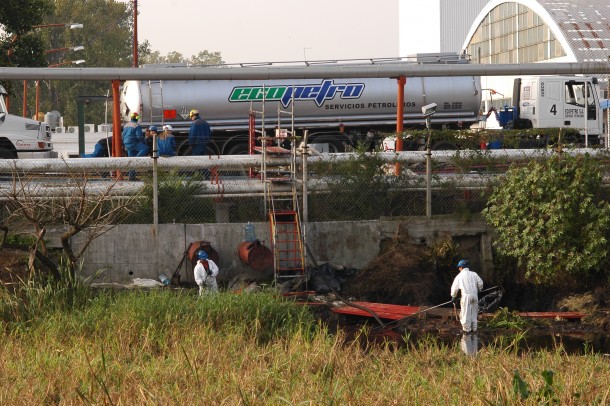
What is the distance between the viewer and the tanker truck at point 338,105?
2772 centimetres

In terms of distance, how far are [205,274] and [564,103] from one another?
17.2 metres

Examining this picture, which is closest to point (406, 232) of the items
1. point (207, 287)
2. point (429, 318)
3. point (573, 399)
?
point (429, 318)

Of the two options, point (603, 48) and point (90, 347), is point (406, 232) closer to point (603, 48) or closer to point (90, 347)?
point (90, 347)

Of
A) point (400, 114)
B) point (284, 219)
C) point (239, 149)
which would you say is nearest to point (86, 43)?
point (239, 149)

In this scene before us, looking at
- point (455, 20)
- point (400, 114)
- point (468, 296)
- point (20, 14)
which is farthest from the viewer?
point (455, 20)

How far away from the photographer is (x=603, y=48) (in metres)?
56.6

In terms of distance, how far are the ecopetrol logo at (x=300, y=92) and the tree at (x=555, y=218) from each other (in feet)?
34.3

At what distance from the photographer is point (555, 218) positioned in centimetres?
1772

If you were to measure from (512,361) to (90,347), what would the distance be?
16.7 feet

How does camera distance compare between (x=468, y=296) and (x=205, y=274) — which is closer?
(x=468, y=296)

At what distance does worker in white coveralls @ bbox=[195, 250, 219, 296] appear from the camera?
16.5 meters

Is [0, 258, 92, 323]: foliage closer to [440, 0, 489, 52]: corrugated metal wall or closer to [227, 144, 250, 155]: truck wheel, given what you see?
[227, 144, 250, 155]: truck wheel

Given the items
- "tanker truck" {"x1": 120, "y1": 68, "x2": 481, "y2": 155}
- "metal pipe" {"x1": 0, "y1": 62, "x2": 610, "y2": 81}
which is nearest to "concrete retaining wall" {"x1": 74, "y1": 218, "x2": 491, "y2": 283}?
"metal pipe" {"x1": 0, "y1": 62, "x2": 610, "y2": 81}

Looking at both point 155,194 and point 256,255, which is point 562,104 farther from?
point 155,194
